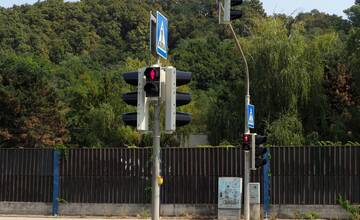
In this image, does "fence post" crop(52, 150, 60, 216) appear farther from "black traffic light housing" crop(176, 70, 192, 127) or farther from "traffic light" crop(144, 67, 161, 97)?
"traffic light" crop(144, 67, 161, 97)

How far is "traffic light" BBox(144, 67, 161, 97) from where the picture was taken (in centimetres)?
961

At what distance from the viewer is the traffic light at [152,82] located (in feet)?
31.5

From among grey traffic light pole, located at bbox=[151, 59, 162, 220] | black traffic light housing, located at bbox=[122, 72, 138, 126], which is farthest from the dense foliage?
grey traffic light pole, located at bbox=[151, 59, 162, 220]

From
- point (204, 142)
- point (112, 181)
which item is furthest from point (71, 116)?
point (112, 181)

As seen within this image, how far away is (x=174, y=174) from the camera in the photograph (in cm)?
2580

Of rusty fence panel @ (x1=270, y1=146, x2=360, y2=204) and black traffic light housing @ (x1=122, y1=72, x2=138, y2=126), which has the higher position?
black traffic light housing @ (x1=122, y1=72, x2=138, y2=126)

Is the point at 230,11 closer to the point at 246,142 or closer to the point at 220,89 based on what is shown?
the point at 246,142

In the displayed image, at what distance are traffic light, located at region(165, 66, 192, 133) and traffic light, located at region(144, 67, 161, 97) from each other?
0.19 m

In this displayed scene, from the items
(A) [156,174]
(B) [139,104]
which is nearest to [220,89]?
(B) [139,104]

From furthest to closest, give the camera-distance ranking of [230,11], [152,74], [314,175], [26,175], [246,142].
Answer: [26,175] → [314,175] → [246,142] → [230,11] → [152,74]

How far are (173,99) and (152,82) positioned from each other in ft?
1.45

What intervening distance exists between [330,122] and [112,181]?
19622mm

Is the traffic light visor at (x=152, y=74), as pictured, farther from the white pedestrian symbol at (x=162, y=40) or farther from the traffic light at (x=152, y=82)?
the white pedestrian symbol at (x=162, y=40)

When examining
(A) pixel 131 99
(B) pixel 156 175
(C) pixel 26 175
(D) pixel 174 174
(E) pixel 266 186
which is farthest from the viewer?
(C) pixel 26 175
